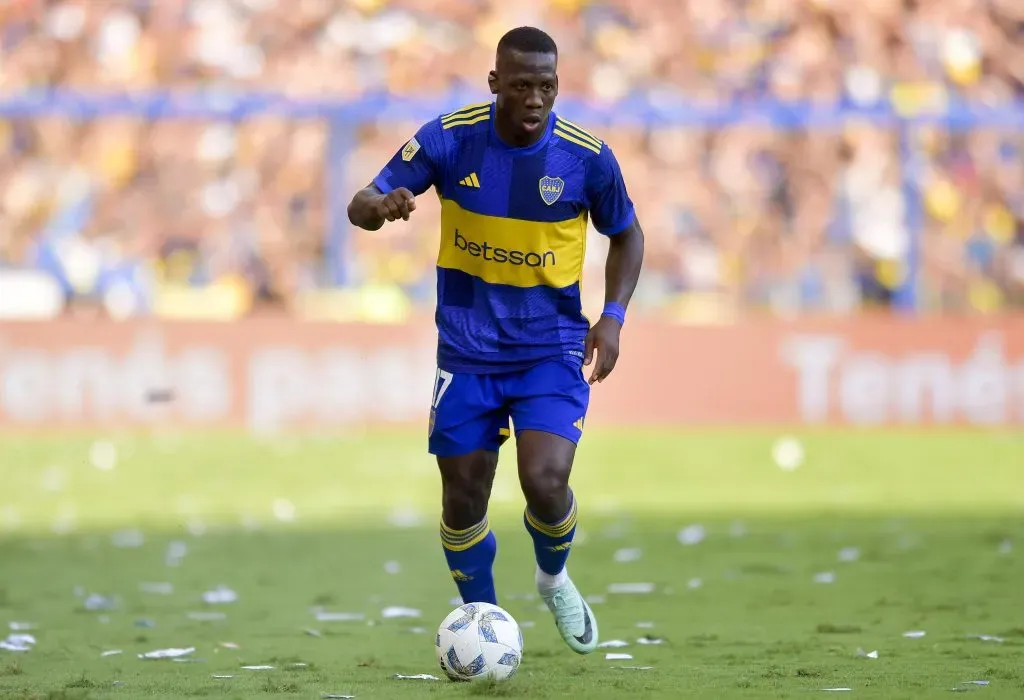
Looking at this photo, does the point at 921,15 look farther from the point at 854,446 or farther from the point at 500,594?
the point at 500,594

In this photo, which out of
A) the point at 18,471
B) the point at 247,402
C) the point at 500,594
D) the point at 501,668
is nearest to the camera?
the point at 501,668

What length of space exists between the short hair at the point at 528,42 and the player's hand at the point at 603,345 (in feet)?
3.33

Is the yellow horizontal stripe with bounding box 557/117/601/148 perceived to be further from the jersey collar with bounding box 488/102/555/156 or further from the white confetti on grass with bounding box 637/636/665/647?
the white confetti on grass with bounding box 637/636/665/647

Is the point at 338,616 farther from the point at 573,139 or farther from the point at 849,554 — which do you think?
the point at 849,554

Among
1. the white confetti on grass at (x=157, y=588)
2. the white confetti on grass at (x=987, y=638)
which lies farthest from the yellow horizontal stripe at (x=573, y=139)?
the white confetti on grass at (x=157, y=588)

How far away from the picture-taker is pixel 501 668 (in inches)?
205

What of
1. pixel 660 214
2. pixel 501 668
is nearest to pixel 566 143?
pixel 501 668

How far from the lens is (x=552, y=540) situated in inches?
233

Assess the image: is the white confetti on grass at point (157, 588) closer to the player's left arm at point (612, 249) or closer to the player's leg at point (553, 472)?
the player's leg at point (553, 472)

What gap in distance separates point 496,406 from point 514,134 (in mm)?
1015

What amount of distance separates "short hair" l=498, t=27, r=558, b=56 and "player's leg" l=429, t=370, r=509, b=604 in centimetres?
123

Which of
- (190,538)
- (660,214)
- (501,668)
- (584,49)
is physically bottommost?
(501,668)

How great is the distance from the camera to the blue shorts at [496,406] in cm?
584

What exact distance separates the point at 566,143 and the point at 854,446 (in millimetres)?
10398
